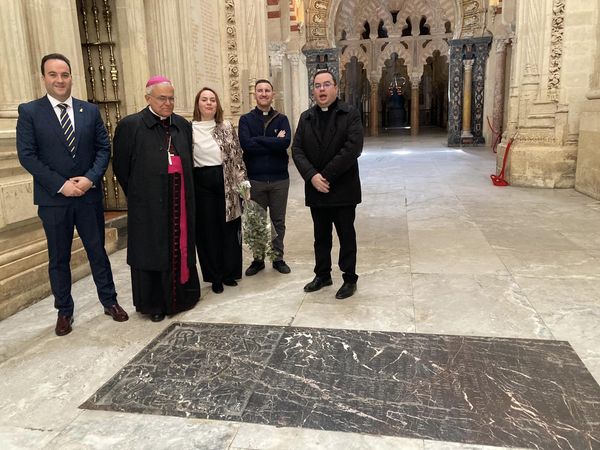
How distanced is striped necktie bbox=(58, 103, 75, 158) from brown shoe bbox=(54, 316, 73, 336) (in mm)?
1033

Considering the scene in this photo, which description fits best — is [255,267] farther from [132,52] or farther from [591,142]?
[591,142]

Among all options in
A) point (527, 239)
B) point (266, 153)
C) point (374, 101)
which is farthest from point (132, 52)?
point (374, 101)

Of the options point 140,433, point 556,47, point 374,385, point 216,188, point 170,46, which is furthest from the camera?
point 556,47

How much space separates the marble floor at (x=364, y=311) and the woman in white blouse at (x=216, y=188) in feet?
0.78

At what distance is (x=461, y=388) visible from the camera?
2418 millimetres

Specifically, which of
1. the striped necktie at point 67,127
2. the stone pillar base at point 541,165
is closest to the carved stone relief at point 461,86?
the stone pillar base at point 541,165

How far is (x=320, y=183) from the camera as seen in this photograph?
11.4ft

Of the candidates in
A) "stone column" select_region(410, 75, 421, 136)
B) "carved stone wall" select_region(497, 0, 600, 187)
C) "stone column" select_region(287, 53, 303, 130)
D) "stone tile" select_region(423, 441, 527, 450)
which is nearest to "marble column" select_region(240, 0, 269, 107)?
"carved stone wall" select_region(497, 0, 600, 187)

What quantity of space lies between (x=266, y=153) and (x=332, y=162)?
2.69ft

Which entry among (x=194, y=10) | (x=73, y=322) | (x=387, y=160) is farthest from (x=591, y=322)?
(x=387, y=160)

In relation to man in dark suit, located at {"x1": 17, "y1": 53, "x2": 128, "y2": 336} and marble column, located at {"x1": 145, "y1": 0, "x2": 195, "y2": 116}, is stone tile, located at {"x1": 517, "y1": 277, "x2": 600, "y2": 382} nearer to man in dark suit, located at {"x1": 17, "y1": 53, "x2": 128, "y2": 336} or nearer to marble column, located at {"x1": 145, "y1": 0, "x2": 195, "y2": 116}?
man in dark suit, located at {"x1": 17, "y1": 53, "x2": 128, "y2": 336}

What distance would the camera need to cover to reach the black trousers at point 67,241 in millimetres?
3113

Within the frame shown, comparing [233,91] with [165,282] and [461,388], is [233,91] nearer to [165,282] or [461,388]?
[165,282]

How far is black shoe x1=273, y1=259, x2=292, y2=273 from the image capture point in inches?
171
